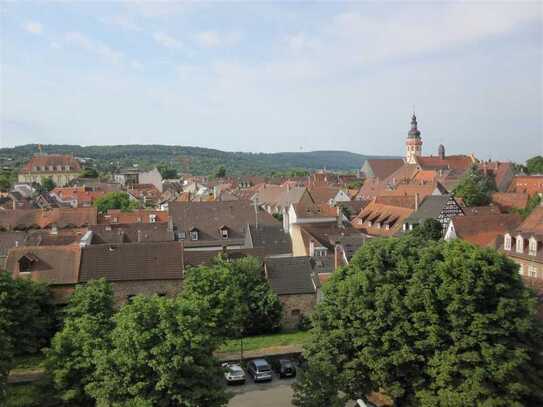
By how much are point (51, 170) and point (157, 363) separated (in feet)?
555

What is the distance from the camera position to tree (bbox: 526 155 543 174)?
122025 mm

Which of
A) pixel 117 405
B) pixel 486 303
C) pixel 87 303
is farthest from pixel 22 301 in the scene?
pixel 486 303

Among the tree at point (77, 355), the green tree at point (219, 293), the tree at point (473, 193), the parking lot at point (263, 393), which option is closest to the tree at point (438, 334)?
the parking lot at point (263, 393)

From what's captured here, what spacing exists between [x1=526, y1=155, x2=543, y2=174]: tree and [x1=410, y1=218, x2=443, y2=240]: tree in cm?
7809

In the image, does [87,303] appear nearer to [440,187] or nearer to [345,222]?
[345,222]

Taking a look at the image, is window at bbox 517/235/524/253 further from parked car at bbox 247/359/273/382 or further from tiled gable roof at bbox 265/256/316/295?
parked car at bbox 247/359/273/382

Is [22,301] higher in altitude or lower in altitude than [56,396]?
higher

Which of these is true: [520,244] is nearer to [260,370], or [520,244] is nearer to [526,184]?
[260,370]

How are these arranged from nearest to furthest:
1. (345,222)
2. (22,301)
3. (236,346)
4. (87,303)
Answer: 1. (87,303)
2. (22,301)
3. (236,346)
4. (345,222)

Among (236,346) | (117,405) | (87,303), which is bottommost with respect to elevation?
(236,346)

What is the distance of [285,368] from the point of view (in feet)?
99.6

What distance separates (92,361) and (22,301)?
1169cm

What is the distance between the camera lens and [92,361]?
871 inches

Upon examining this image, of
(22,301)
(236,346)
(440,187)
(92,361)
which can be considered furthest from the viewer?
(440,187)
